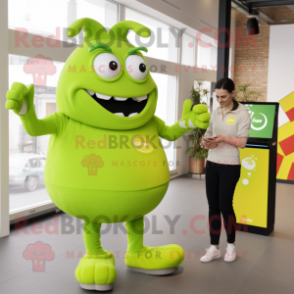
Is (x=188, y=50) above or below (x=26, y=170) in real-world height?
above

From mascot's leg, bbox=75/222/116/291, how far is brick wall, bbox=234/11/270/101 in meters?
7.22

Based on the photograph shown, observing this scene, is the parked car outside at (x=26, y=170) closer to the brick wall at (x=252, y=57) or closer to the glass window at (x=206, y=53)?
the glass window at (x=206, y=53)

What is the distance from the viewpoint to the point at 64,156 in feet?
7.97

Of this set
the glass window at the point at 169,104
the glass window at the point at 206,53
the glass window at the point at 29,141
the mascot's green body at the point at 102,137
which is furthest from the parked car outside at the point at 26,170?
the glass window at the point at 206,53

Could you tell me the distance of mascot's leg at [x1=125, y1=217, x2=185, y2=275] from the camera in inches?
112

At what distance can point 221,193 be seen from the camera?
3.03 meters

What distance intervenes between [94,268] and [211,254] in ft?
3.54

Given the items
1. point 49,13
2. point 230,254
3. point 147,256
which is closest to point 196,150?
point 49,13

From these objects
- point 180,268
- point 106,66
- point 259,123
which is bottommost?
point 180,268

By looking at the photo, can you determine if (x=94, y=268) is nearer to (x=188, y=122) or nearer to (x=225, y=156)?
(x=188, y=122)

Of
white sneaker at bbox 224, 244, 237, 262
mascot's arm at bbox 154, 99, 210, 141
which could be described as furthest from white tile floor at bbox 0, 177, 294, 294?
mascot's arm at bbox 154, 99, 210, 141

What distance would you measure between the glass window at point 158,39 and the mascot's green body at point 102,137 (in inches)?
131

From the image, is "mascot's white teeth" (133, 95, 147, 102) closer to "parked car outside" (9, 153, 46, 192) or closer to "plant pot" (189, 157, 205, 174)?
"parked car outside" (9, 153, 46, 192)

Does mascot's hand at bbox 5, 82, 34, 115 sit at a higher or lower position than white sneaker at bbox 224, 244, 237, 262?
higher
